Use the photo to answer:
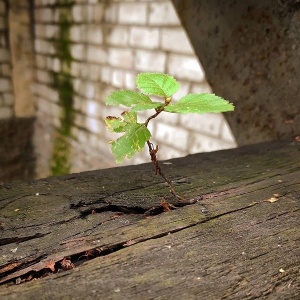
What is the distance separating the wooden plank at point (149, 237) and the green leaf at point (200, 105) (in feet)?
0.64

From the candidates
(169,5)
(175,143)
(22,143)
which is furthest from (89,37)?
(22,143)

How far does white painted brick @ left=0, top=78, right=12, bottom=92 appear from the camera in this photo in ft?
14.2

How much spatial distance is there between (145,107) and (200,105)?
0.12 m

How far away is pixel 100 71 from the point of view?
11.2 ft

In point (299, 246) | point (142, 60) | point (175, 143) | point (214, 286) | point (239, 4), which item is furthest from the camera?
Answer: point (142, 60)

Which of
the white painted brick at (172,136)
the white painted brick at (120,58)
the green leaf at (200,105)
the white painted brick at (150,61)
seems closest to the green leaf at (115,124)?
the green leaf at (200,105)

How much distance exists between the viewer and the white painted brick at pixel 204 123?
7.68ft

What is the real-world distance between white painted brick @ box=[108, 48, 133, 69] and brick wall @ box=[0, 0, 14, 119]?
1.69 meters

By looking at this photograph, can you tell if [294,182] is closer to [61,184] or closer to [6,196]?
[61,184]

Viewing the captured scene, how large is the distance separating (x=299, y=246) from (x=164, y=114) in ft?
7.15

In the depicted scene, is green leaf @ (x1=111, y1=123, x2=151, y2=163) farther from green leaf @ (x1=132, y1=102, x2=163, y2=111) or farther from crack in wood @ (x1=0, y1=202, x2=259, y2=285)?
crack in wood @ (x1=0, y1=202, x2=259, y2=285)

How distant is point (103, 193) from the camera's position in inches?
31.9

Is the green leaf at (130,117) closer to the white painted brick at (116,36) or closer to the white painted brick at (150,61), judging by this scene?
the white painted brick at (150,61)

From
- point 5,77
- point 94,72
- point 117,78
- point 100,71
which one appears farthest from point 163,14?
point 5,77
